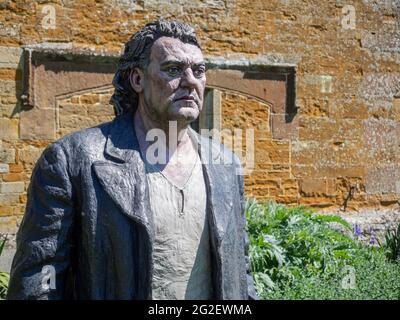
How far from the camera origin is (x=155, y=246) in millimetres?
2234

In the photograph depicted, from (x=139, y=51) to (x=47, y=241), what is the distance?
76 centimetres

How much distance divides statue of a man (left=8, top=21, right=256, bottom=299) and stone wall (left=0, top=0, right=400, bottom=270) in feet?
19.0

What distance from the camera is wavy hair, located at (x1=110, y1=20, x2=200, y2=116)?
235 centimetres

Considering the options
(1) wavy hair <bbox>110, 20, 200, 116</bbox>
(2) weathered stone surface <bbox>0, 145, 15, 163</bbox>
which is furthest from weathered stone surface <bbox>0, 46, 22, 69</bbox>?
(1) wavy hair <bbox>110, 20, 200, 116</bbox>

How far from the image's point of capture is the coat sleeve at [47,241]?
2.13 metres

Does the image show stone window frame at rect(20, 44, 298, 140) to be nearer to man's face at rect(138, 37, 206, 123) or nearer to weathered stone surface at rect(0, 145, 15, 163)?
weathered stone surface at rect(0, 145, 15, 163)

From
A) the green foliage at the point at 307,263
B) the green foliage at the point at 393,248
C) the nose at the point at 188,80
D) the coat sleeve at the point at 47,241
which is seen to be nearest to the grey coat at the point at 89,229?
the coat sleeve at the point at 47,241

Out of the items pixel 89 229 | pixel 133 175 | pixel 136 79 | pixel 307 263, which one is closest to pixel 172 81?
pixel 136 79

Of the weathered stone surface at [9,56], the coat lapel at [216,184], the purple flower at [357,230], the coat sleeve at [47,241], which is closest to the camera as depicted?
the coat sleeve at [47,241]

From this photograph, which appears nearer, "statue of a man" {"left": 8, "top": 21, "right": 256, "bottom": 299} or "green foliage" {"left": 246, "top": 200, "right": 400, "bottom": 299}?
"statue of a man" {"left": 8, "top": 21, "right": 256, "bottom": 299}

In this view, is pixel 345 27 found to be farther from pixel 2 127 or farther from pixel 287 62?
pixel 2 127

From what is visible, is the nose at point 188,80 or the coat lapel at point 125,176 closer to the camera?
the coat lapel at point 125,176

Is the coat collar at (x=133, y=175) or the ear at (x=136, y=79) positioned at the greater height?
the ear at (x=136, y=79)

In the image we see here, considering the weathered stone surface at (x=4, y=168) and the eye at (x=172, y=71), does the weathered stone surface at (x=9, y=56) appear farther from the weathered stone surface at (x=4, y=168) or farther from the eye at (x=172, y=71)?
the eye at (x=172, y=71)
